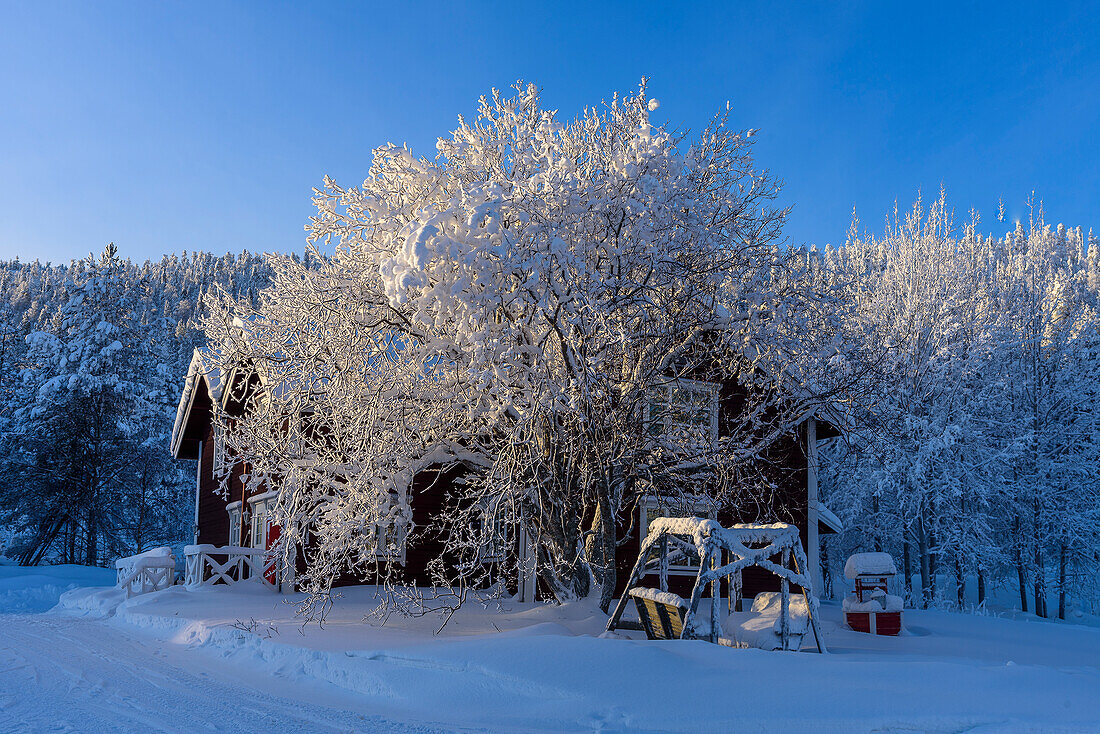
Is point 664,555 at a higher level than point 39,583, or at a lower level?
higher

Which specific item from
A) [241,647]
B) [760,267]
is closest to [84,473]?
[241,647]

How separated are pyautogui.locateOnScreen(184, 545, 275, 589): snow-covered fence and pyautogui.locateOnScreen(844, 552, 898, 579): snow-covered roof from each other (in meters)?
12.1

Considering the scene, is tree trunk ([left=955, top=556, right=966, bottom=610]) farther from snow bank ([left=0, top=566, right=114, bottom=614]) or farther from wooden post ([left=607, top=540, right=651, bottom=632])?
snow bank ([left=0, top=566, right=114, bottom=614])

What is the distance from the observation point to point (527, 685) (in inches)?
281

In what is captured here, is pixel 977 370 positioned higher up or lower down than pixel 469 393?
higher up

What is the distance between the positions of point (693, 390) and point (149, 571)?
Answer: 1394cm

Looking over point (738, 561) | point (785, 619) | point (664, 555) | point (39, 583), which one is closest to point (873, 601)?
point (664, 555)

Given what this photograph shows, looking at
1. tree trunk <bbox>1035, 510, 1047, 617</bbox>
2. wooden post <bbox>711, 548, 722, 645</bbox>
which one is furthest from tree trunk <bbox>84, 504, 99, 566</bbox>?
tree trunk <bbox>1035, 510, 1047, 617</bbox>

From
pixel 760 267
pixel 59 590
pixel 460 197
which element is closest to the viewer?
pixel 460 197

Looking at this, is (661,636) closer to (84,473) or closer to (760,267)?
(760,267)

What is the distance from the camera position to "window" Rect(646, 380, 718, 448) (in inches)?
454

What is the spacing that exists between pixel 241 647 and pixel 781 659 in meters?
6.78

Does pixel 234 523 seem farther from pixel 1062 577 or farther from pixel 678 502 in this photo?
pixel 1062 577

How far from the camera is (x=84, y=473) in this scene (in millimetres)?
31844
